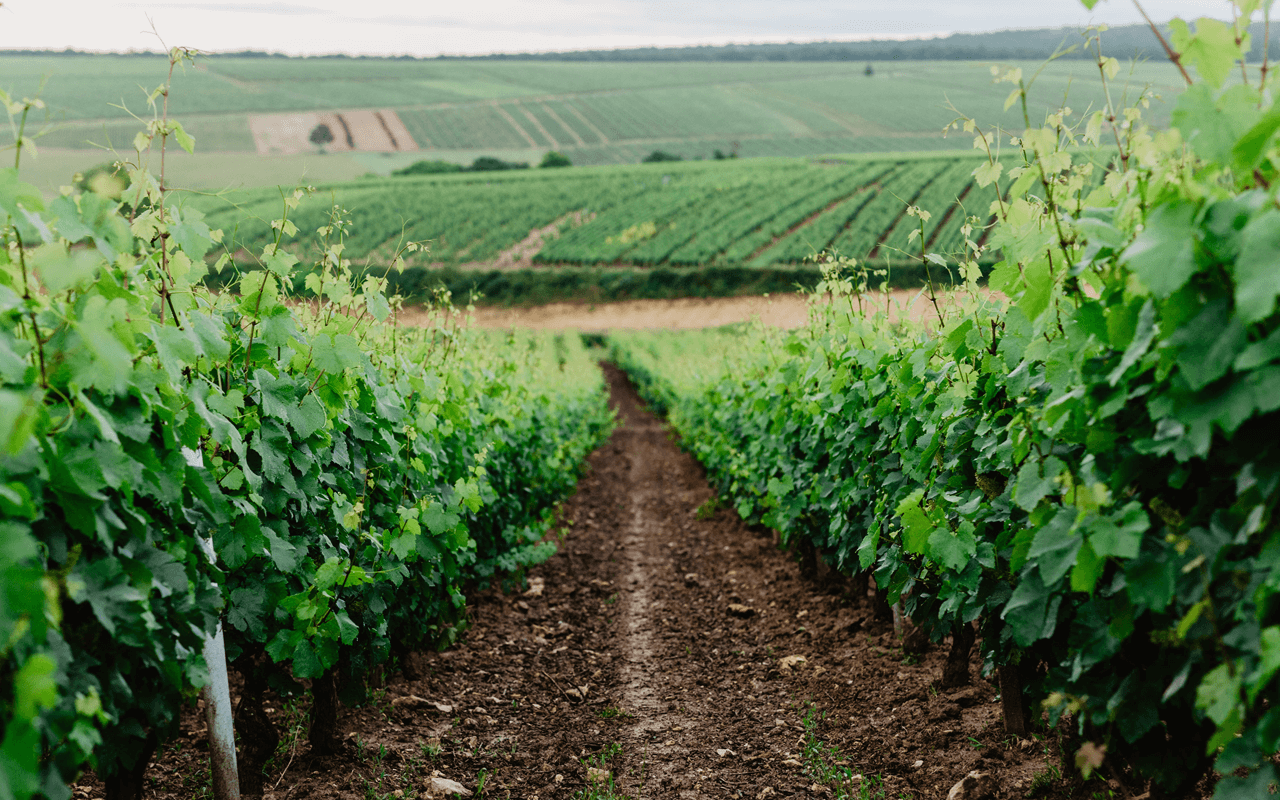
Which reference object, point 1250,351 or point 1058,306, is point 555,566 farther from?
point 1250,351

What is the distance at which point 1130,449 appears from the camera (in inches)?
81.4

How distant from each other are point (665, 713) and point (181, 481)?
2.95 meters

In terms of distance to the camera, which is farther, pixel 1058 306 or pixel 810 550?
pixel 810 550

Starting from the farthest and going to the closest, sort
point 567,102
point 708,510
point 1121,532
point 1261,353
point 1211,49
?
point 567,102
point 708,510
point 1121,532
point 1211,49
point 1261,353

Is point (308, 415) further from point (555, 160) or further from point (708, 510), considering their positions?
point (555, 160)

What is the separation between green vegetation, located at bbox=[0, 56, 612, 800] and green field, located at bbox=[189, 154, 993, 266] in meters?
37.0

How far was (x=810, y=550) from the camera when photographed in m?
6.52

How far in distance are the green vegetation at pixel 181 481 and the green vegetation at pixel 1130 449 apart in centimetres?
221

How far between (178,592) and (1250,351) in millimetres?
2644

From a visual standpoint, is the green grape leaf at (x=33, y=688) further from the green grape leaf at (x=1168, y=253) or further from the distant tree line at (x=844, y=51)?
the distant tree line at (x=844, y=51)

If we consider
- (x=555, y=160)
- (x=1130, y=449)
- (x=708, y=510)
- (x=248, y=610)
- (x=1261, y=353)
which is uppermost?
(x=555, y=160)

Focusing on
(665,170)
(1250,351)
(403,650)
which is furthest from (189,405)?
(665,170)

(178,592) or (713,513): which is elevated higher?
(178,592)

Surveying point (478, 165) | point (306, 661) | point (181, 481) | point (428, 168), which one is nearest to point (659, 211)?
point (478, 165)
